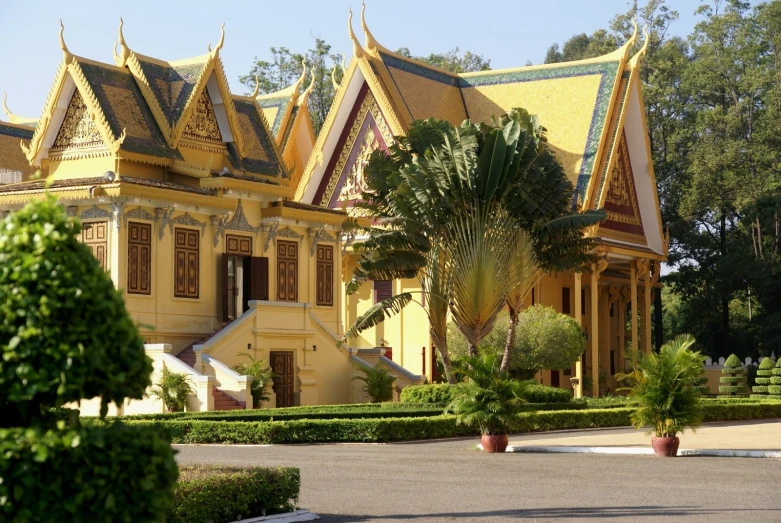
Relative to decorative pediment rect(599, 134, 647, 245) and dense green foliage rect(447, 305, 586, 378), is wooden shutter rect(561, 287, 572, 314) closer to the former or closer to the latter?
decorative pediment rect(599, 134, 647, 245)

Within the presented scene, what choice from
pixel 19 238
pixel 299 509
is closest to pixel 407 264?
pixel 299 509

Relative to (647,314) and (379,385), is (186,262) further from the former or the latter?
(647,314)

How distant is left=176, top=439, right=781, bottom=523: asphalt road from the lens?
1124 cm

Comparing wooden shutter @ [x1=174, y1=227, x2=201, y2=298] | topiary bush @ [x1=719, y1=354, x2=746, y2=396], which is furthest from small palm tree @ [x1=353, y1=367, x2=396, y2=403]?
topiary bush @ [x1=719, y1=354, x2=746, y2=396]

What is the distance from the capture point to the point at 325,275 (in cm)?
3456

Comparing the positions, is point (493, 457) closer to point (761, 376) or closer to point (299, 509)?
point (299, 509)

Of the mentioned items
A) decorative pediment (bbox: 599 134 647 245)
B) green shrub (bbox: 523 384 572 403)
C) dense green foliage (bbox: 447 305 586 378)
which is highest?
decorative pediment (bbox: 599 134 647 245)

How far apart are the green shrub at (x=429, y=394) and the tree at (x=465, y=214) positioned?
0.53 metres

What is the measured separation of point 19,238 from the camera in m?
6.09

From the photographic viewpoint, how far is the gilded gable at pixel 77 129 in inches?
1209

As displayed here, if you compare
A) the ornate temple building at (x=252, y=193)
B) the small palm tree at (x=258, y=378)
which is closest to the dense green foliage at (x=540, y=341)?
the ornate temple building at (x=252, y=193)

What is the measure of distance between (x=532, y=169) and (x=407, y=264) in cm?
332

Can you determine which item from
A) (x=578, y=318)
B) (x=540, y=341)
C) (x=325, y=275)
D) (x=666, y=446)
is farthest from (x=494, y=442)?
(x=578, y=318)

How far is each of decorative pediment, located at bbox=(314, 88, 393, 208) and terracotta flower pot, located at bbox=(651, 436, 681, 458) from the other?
74.8ft
